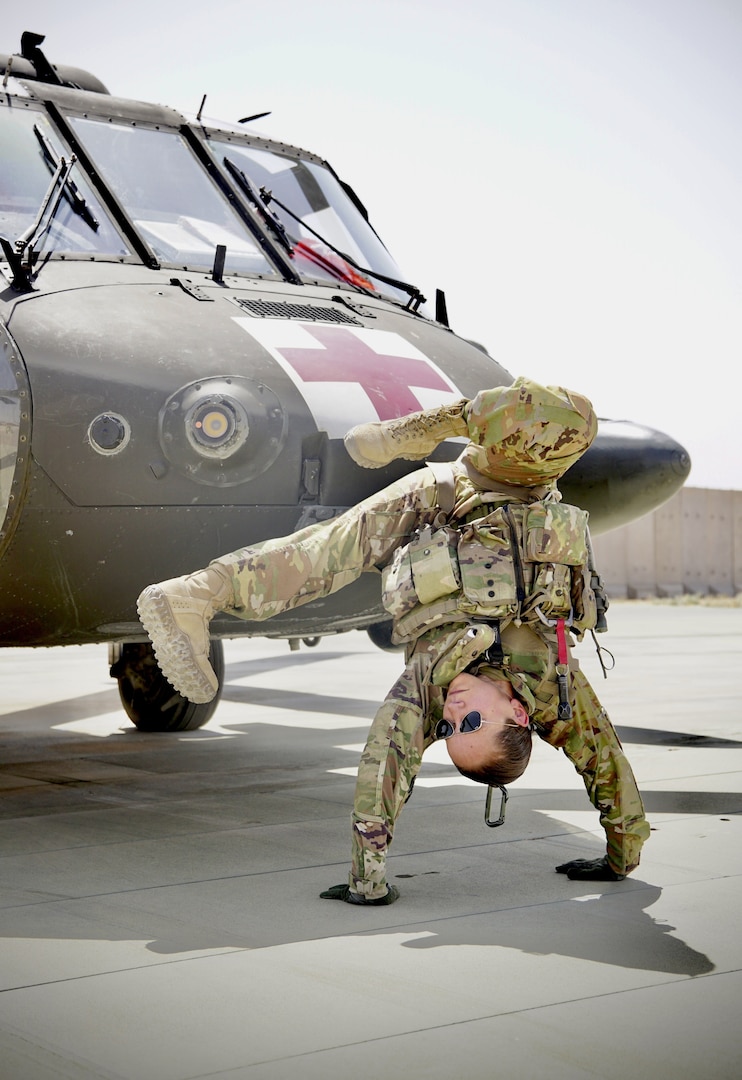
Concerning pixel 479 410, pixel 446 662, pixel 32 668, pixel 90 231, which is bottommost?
pixel 32 668

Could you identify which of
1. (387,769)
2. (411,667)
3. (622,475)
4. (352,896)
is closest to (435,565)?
(411,667)

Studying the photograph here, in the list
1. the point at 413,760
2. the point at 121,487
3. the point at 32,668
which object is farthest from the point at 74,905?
the point at 32,668

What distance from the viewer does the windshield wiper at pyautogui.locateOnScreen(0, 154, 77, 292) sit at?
5.28m

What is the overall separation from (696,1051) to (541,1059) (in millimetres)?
344

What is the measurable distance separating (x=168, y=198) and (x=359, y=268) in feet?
3.28

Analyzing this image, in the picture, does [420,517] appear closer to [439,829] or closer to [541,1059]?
[439,829]

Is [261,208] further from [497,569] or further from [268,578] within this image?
[497,569]

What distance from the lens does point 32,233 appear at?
18.1 feet

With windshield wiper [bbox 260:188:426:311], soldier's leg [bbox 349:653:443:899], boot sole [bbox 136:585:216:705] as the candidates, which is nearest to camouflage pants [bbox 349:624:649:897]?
soldier's leg [bbox 349:653:443:899]

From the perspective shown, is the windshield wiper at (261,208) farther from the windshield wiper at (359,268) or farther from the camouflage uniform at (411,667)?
the camouflage uniform at (411,667)

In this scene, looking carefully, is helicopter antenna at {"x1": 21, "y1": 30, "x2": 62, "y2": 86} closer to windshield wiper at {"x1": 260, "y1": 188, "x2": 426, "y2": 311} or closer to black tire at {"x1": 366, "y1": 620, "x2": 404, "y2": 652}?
windshield wiper at {"x1": 260, "y1": 188, "x2": 426, "y2": 311}

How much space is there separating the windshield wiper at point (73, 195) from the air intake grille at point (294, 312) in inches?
29.0

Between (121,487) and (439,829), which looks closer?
(121,487)

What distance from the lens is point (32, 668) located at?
13555 mm
